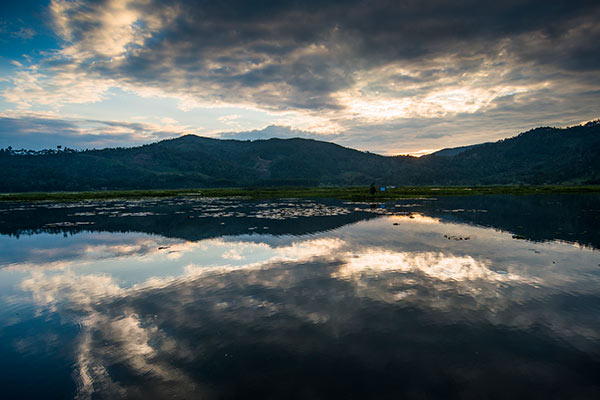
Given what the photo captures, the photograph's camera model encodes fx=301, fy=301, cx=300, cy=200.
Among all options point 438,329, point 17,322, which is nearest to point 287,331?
point 438,329

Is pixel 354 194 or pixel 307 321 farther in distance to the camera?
pixel 354 194

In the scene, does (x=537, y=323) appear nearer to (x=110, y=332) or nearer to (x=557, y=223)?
(x=110, y=332)

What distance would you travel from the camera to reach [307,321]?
13875 mm

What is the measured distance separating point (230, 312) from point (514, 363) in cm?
1190

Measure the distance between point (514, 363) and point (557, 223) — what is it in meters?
41.6

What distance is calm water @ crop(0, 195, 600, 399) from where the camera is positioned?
9570 millimetres

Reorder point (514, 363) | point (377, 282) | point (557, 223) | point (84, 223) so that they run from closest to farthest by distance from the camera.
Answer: point (514, 363), point (377, 282), point (557, 223), point (84, 223)

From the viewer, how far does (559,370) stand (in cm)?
990

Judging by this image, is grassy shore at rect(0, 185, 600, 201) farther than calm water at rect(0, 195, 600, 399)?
Yes

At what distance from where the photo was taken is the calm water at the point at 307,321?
957 centimetres

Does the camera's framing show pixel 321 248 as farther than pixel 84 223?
No

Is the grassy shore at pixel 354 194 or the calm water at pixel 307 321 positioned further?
the grassy shore at pixel 354 194

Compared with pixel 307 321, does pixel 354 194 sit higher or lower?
lower

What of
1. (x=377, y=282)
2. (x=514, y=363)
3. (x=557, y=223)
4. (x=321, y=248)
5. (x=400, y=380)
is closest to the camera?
(x=400, y=380)
